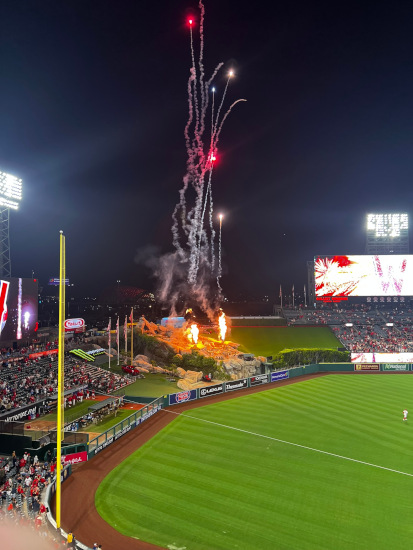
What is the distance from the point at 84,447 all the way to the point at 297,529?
13.2 meters

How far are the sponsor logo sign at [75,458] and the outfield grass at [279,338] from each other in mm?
41847

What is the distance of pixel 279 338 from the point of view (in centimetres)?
7181

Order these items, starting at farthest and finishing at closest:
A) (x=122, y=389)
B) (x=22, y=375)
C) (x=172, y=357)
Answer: (x=172, y=357), (x=122, y=389), (x=22, y=375)

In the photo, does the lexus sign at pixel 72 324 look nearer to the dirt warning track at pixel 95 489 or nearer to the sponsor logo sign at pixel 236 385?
the sponsor logo sign at pixel 236 385

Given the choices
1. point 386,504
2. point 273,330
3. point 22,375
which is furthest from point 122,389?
point 273,330

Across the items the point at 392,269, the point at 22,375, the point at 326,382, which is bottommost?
the point at 326,382

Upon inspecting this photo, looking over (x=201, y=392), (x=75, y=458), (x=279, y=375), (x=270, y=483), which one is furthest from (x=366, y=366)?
(x=75, y=458)

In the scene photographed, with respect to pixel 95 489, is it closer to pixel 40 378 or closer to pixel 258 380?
pixel 40 378

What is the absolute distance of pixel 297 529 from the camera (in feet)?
49.9

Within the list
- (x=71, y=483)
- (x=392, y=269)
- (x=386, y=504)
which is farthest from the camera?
(x=392, y=269)

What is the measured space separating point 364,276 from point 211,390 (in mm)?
46134

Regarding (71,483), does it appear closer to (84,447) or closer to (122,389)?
(84,447)

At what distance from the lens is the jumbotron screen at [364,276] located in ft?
236

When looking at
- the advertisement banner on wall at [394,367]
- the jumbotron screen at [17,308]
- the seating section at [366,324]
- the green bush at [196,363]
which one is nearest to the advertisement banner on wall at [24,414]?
the jumbotron screen at [17,308]
